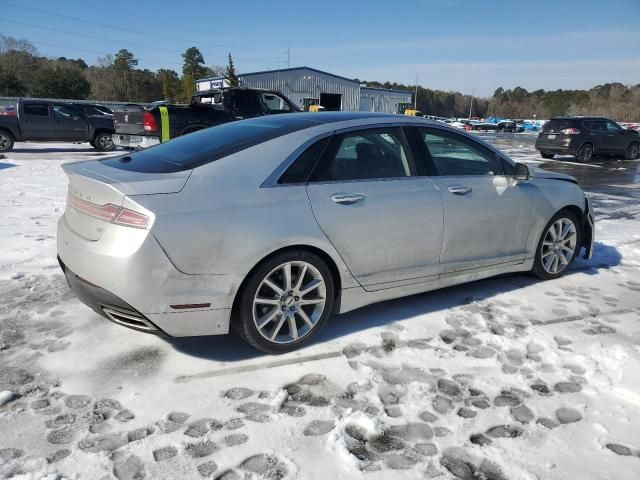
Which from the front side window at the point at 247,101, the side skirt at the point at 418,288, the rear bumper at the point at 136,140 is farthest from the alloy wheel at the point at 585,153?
the side skirt at the point at 418,288

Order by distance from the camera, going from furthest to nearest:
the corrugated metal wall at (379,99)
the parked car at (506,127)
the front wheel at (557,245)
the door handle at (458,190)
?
1. the parked car at (506,127)
2. the corrugated metal wall at (379,99)
3. the front wheel at (557,245)
4. the door handle at (458,190)

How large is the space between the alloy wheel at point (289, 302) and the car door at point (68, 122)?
16.2m

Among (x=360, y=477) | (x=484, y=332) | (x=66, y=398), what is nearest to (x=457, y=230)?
(x=484, y=332)

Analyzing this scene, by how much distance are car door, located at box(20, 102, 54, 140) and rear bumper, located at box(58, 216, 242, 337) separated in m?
15.8

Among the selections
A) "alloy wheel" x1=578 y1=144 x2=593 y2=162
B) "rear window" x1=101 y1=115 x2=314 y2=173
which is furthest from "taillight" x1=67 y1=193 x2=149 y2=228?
"alloy wheel" x1=578 y1=144 x2=593 y2=162

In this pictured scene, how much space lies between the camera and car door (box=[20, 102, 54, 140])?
16.3 metres

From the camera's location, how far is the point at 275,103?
598 inches

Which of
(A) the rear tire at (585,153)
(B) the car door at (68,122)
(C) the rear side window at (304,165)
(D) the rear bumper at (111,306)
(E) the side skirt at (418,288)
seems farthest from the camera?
(A) the rear tire at (585,153)

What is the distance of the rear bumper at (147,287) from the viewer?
279 centimetres

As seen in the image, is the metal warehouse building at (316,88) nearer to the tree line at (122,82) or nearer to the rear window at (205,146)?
the tree line at (122,82)

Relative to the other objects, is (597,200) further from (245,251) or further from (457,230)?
(245,251)

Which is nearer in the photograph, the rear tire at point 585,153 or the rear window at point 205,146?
the rear window at point 205,146

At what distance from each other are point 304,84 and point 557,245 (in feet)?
150

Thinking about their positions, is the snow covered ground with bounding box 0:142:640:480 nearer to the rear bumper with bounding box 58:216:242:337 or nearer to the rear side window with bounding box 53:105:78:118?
the rear bumper with bounding box 58:216:242:337
